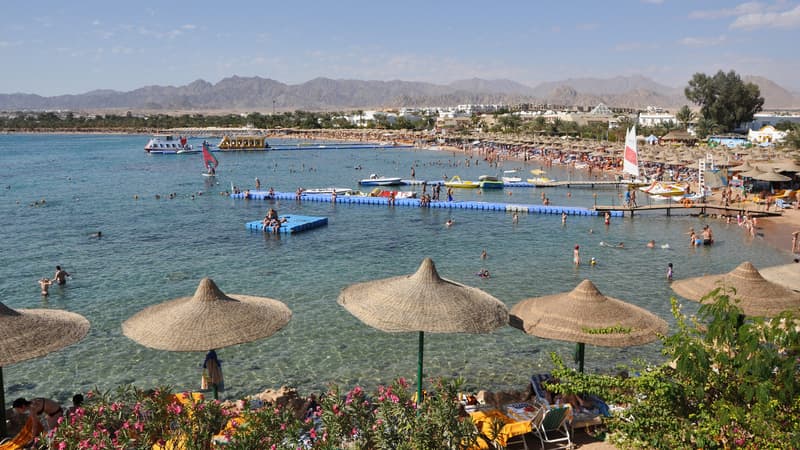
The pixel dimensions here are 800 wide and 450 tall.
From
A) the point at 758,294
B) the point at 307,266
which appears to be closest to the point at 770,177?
the point at 307,266

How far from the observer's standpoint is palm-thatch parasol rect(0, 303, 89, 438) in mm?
7812

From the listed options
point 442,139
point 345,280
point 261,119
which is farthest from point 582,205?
point 261,119

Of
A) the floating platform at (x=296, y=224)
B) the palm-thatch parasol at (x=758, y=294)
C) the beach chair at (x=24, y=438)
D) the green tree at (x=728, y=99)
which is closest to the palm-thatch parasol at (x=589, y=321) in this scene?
the palm-thatch parasol at (x=758, y=294)

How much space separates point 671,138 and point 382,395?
240ft

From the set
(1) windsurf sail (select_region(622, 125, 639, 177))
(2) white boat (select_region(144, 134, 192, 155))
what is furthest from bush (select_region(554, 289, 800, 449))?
(2) white boat (select_region(144, 134, 192, 155))

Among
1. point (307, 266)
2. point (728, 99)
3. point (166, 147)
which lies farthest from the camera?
point (166, 147)

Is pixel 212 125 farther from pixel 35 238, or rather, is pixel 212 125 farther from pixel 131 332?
pixel 131 332

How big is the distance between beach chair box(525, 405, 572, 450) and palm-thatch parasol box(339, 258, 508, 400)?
1.41m

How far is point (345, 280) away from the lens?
19.7m

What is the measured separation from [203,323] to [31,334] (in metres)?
2.29

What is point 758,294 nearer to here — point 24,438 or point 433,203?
point 24,438

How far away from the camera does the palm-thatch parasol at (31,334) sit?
7812 millimetres

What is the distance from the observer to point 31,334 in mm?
8141

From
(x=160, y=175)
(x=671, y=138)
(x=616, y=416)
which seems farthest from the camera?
(x=671, y=138)
